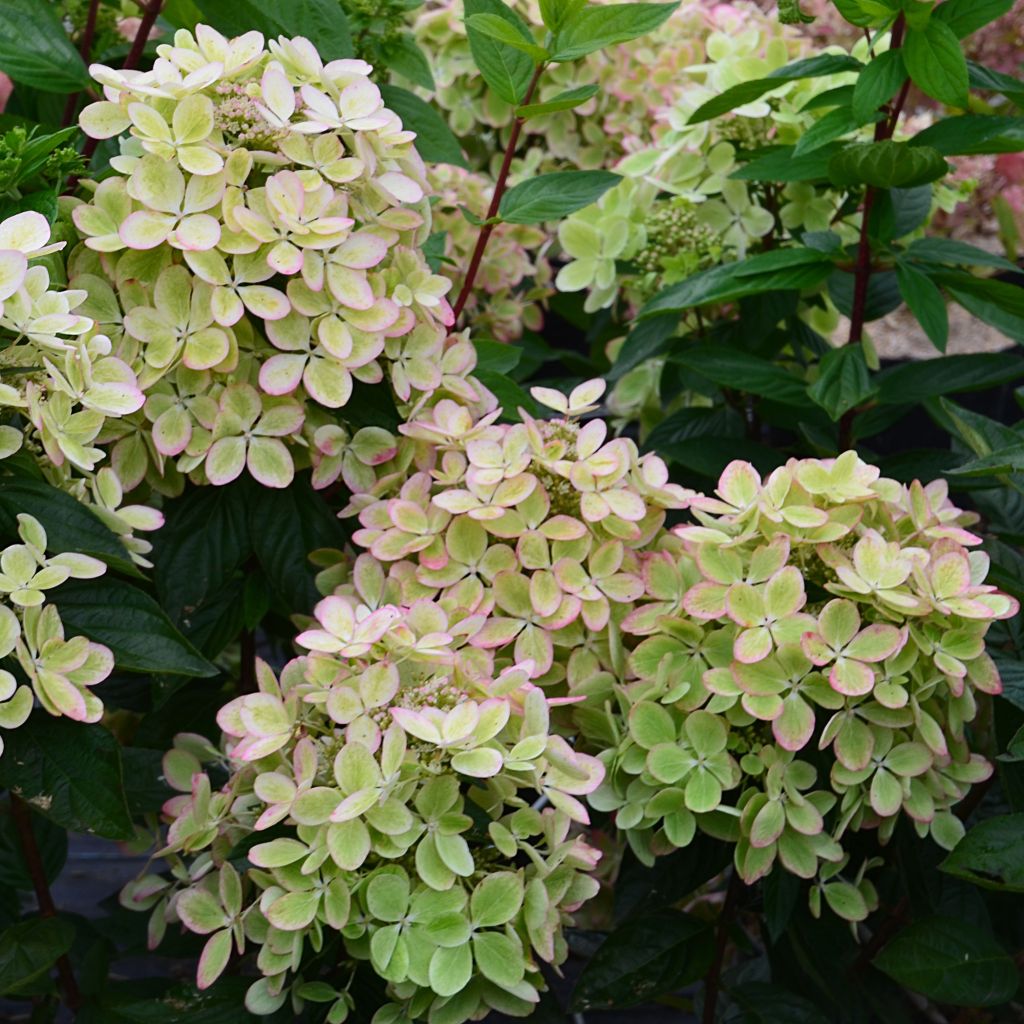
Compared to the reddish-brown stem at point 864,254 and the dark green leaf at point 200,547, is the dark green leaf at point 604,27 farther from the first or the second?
the dark green leaf at point 200,547

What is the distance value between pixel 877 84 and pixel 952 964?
66 cm

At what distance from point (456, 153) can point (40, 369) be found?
492mm

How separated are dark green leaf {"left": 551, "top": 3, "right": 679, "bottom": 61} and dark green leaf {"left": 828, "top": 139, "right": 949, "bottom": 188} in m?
0.20

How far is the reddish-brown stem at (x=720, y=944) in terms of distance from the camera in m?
1.00

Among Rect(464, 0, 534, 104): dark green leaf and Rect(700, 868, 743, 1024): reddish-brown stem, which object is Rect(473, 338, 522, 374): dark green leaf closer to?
Rect(464, 0, 534, 104): dark green leaf

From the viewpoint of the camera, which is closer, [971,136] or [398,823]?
[398,823]

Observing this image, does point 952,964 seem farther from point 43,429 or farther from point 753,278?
point 43,429

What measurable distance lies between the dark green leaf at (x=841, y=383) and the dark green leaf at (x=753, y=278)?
0.07 meters

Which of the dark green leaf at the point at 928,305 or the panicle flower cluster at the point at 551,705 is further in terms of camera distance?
the dark green leaf at the point at 928,305

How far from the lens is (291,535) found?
38.6 inches

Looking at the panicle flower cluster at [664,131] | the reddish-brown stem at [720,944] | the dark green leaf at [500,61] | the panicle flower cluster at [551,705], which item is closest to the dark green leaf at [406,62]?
the dark green leaf at [500,61]

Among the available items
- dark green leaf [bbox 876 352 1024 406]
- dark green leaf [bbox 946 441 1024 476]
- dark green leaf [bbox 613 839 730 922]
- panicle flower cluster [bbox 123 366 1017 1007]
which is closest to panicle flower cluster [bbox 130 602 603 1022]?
panicle flower cluster [bbox 123 366 1017 1007]

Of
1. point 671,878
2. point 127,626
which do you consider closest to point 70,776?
point 127,626

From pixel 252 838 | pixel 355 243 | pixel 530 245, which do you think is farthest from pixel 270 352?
pixel 530 245
